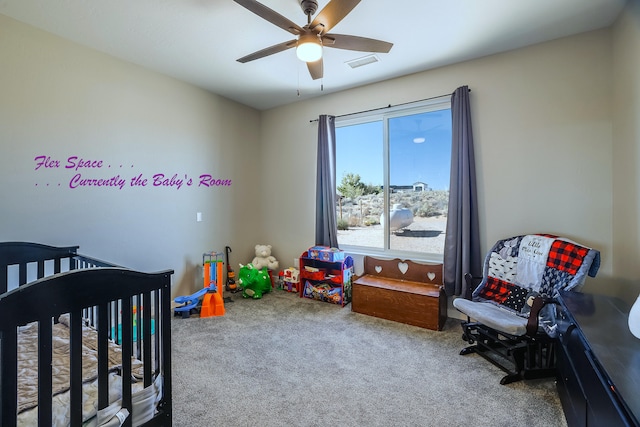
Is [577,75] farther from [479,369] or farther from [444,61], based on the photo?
[479,369]

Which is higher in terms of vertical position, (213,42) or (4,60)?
(213,42)

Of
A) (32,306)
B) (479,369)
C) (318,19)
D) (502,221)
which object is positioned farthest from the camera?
A: (502,221)

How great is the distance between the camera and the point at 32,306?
3.18 ft

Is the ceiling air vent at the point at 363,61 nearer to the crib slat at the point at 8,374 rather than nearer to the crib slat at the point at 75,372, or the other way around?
the crib slat at the point at 75,372

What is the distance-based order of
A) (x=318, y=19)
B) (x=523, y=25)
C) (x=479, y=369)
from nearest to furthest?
(x=318, y=19), (x=479, y=369), (x=523, y=25)

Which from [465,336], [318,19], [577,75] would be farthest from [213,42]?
[465,336]

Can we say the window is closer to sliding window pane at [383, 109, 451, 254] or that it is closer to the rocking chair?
sliding window pane at [383, 109, 451, 254]

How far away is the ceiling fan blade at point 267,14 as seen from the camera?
1675mm

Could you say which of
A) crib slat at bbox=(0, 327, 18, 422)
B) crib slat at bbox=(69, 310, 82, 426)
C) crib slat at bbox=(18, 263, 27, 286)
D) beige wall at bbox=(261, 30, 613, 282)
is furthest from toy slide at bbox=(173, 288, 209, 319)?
beige wall at bbox=(261, 30, 613, 282)

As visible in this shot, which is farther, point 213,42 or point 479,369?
point 213,42

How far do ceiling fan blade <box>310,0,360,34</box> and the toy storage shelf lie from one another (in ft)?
8.21

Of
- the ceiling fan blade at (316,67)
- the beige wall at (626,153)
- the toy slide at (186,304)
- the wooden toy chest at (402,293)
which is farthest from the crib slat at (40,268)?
the beige wall at (626,153)

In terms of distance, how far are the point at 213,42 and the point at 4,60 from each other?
154 cm

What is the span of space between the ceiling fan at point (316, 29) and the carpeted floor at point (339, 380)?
2.28 metres
